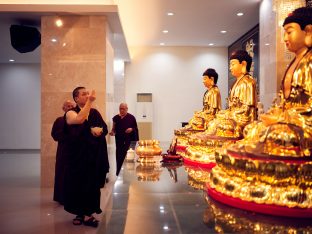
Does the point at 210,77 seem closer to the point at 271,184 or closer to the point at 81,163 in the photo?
the point at 81,163

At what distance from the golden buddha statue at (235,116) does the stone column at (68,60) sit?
2891mm

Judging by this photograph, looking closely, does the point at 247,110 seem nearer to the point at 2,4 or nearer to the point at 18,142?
the point at 2,4

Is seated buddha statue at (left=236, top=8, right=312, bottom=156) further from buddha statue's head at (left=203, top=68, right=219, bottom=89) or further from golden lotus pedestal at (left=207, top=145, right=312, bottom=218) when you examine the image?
buddha statue's head at (left=203, top=68, right=219, bottom=89)

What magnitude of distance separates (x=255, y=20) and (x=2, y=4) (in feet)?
17.3

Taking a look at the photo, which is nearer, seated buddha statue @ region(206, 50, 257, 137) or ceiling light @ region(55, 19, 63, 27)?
seated buddha statue @ region(206, 50, 257, 137)

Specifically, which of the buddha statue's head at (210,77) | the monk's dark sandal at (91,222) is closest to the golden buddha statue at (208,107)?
the buddha statue's head at (210,77)

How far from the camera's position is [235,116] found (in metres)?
2.83

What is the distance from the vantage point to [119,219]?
5.18 ft

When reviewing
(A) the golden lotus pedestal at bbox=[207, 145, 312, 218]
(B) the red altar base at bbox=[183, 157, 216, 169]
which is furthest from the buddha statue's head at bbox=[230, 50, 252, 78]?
(A) the golden lotus pedestal at bbox=[207, 145, 312, 218]

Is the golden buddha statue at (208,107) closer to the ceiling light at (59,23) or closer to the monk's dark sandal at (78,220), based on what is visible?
the monk's dark sandal at (78,220)

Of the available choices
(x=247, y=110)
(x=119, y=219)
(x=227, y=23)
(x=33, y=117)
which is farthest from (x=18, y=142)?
(x=119, y=219)

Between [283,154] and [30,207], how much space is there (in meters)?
3.69

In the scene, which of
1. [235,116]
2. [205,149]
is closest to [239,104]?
[235,116]

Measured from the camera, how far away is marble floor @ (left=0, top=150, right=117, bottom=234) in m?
3.63
